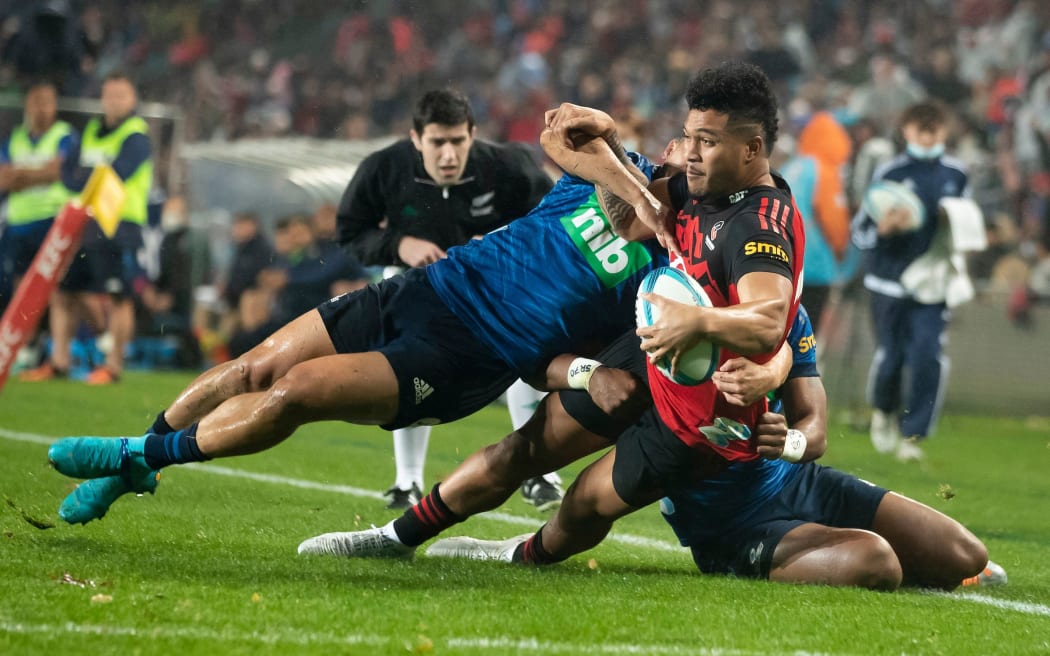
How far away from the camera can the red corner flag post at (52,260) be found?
8.63m

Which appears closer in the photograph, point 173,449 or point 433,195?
point 173,449

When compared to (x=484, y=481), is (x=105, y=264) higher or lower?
lower

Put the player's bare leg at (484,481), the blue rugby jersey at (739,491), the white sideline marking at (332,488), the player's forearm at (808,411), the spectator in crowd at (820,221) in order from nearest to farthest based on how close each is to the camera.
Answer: the player's forearm at (808,411)
the blue rugby jersey at (739,491)
the player's bare leg at (484,481)
the white sideline marking at (332,488)
the spectator in crowd at (820,221)

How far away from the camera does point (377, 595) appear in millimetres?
4559

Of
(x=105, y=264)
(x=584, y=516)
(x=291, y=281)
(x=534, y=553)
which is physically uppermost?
(x=584, y=516)

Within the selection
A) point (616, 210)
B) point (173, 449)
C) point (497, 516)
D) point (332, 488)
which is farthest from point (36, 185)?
point (616, 210)

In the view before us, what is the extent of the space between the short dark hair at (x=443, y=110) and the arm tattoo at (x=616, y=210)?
7.03 ft

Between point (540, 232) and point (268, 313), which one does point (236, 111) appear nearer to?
point (268, 313)

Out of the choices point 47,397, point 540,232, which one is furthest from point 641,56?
point 540,232

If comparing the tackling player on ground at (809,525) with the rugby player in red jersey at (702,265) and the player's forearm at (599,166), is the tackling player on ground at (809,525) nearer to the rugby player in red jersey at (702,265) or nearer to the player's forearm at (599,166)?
the rugby player in red jersey at (702,265)

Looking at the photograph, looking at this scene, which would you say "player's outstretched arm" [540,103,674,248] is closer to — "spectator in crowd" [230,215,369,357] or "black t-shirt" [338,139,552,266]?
"black t-shirt" [338,139,552,266]

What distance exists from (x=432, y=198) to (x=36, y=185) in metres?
6.43

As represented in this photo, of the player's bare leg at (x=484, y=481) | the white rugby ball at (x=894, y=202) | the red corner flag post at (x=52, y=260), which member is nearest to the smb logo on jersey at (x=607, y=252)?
the player's bare leg at (x=484, y=481)

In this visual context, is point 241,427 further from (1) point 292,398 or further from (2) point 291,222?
(2) point 291,222
